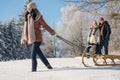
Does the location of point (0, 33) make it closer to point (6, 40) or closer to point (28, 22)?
point (6, 40)

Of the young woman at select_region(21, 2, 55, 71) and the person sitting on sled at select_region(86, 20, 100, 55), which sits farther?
the person sitting on sled at select_region(86, 20, 100, 55)

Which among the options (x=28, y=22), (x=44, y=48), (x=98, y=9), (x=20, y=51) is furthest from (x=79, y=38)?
(x=28, y=22)

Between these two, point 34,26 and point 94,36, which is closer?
point 34,26

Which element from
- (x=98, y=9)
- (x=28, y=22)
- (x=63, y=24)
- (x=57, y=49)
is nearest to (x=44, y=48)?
(x=57, y=49)

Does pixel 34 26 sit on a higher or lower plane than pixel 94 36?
higher

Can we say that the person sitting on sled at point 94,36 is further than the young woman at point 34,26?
Yes

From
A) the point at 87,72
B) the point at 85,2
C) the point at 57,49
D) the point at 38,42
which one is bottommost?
the point at 57,49

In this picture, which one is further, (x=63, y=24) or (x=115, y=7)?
(x=63, y=24)

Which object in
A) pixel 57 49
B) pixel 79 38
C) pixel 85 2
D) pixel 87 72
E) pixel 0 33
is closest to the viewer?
pixel 87 72

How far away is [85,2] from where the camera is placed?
67.6 feet

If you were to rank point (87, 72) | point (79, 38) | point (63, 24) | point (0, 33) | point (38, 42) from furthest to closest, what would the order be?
point (63, 24), point (79, 38), point (0, 33), point (38, 42), point (87, 72)

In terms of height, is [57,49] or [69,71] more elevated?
[69,71]

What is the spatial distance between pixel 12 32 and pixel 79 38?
12.7 m

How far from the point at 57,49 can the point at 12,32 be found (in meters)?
16.6
